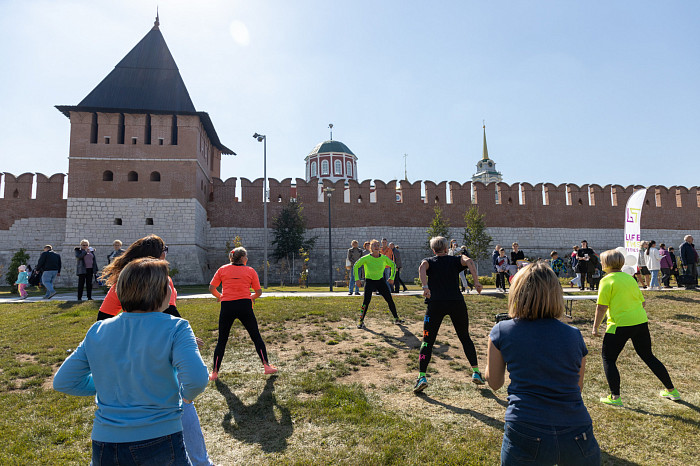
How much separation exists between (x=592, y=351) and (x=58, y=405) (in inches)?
306

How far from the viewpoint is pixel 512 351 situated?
2.21m

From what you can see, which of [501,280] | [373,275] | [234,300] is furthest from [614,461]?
[501,280]

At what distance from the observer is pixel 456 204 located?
2781cm

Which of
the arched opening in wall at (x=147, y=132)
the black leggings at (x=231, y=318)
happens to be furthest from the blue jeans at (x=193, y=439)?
the arched opening in wall at (x=147, y=132)

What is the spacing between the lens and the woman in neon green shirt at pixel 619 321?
4520 mm

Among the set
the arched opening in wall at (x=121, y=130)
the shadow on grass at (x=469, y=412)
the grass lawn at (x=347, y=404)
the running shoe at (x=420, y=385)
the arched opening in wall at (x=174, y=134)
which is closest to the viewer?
the grass lawn at (x=347, y=404)

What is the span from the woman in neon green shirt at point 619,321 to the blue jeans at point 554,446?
2.89 m

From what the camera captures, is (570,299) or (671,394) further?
(570,299)

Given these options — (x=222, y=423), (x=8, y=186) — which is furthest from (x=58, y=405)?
(x=8, y=186)

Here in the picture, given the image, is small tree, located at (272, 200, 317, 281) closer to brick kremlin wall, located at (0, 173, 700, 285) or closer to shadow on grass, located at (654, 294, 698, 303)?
brick kremlin wall, located at (0, 173, 700, 285)

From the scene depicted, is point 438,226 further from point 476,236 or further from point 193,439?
point 193,439

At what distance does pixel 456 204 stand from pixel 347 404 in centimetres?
2462

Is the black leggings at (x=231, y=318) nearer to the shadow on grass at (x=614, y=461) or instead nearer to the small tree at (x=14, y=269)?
the shadow on grass at (x=614, y=461)

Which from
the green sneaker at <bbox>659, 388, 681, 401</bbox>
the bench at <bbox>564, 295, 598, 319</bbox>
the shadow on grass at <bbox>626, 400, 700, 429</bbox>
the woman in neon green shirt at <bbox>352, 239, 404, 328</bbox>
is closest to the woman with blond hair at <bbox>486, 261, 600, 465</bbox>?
the shadow on grass at <bbox>626, 400, 700, 429</bbox>
